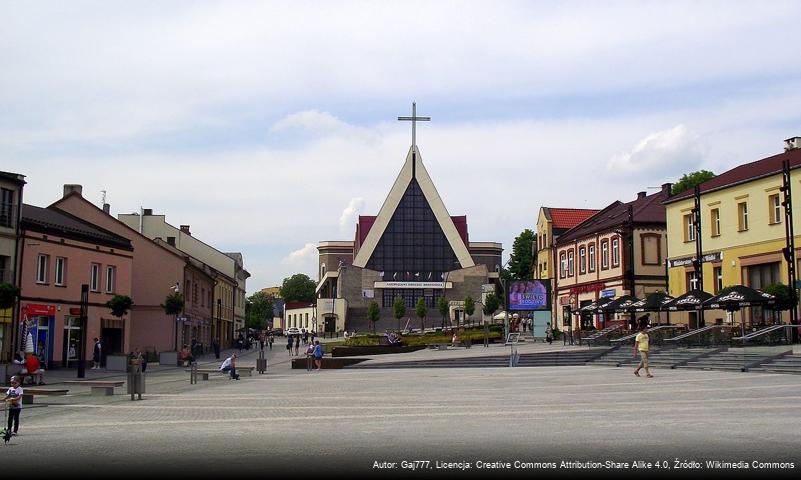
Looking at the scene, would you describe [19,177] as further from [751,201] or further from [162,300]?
[751,201]

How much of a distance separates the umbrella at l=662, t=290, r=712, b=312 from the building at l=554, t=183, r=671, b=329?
1152 centimetres

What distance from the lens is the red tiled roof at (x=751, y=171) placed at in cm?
3978

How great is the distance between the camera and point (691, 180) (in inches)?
2516

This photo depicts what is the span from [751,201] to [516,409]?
2788 centimetres

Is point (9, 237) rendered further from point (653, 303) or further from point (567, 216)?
point (567, 216)

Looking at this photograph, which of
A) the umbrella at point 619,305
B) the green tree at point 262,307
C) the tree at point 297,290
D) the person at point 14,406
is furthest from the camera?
the tree at point 297,290

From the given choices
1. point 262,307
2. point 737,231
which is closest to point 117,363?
point 737,231

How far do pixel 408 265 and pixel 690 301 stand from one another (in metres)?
84.5

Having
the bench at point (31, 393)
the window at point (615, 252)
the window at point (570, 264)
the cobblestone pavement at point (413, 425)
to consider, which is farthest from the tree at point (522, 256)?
the bench at point (31, 393)

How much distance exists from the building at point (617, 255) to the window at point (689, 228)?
3.60 meters

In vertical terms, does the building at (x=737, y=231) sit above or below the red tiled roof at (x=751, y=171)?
below

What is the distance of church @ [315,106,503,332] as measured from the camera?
113 metres

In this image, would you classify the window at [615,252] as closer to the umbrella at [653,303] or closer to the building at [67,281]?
the umbrella at [653,303]

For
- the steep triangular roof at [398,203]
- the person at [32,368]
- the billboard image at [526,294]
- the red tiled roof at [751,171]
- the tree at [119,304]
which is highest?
the steep triangular roof at [398,203]
